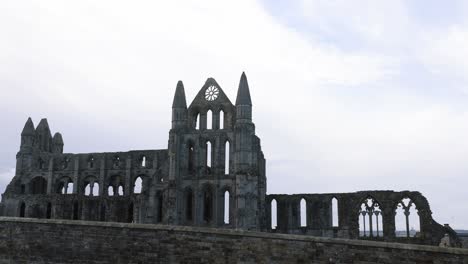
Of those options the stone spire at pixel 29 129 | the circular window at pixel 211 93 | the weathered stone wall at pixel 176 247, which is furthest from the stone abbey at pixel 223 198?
the weathered stone wall at pixel 176 247

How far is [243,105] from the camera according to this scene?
4569 centimetres

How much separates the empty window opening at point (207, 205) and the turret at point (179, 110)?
5.96 metres

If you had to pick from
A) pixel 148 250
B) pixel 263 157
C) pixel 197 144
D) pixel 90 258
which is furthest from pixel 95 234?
pixel 263 157

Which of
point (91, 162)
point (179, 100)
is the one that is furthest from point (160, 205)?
point (91, 162)

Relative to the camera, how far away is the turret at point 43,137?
202ft

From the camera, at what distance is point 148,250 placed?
1855cm

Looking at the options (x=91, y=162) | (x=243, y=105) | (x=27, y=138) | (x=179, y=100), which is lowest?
(x=91, y=162)

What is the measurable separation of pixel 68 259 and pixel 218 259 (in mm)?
5195

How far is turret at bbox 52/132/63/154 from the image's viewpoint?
64688 mm

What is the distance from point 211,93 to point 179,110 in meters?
3.03

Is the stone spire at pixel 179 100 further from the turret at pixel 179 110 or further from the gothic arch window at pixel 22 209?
the gothic arch window at pixel 22 209

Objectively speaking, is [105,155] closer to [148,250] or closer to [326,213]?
[326,213]

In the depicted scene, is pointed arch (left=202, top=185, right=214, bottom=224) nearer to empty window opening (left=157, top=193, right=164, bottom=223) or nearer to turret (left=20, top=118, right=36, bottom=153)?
empty window opening (left=157, top=193, right=164, bottom=223)

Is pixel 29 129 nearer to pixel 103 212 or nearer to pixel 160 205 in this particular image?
pixel 103 212
